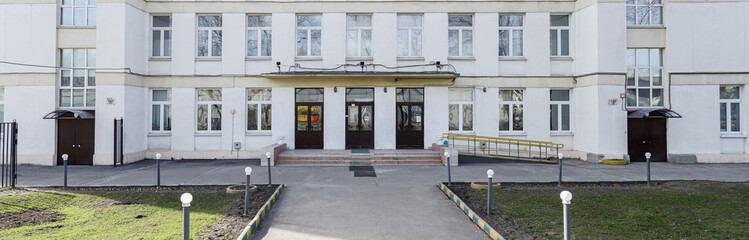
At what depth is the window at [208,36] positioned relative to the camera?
18.0 metres

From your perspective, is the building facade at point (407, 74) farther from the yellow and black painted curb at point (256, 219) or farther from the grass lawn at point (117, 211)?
the yellow and black painted curb at point (256, 219)

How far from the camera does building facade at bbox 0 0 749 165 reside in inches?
647

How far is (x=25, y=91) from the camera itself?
16.1m

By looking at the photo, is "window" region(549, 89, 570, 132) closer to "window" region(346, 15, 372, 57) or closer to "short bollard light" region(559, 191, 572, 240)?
"window" region(346, 15, 372, 57)

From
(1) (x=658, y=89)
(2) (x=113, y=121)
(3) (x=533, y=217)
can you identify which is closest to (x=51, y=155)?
(2) (x=113, y=121)

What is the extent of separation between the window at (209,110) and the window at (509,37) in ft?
42.2

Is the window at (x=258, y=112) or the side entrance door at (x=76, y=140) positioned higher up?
the window at (x=258, y=112)

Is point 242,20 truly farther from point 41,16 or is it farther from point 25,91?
point 25,91

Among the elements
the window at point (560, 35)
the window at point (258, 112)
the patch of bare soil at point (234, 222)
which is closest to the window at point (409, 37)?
the window at point (560, 35)

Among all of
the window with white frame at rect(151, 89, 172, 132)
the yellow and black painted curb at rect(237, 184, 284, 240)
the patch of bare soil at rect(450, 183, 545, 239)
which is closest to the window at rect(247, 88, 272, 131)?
the window with white frame at rect(151, 89, 172, 132)

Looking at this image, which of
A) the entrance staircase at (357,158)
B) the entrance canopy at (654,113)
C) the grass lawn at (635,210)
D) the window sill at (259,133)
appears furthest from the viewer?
the window sill at (259,133)

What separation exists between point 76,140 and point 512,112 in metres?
18.3

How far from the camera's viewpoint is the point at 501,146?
1783 cm

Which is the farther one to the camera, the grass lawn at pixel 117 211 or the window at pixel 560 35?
the window at pixel 560 35
